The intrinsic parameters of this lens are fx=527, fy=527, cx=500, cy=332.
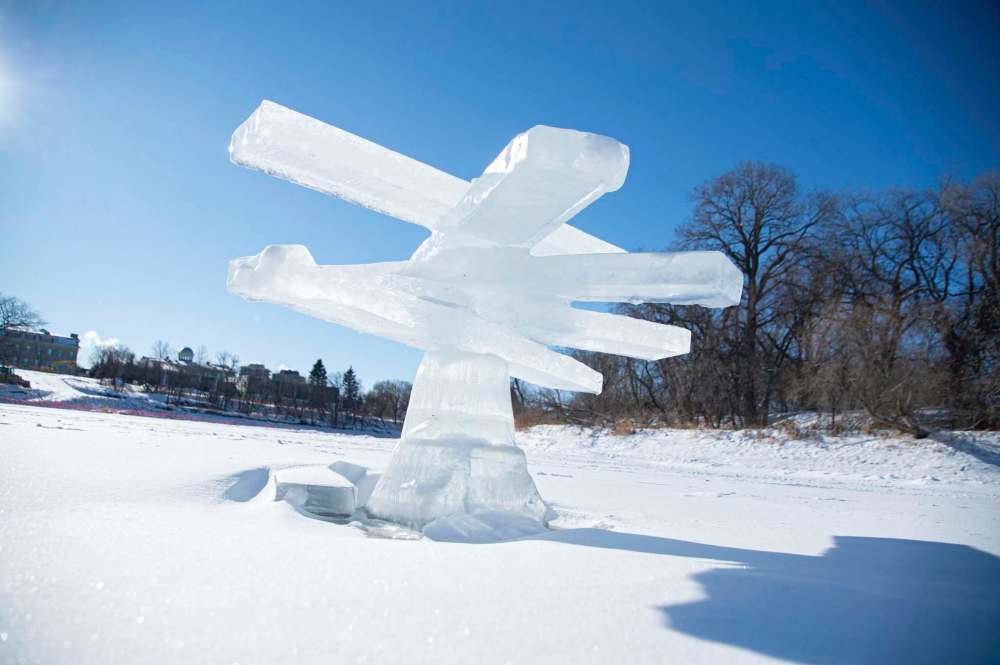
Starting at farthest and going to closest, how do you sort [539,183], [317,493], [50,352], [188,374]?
[50,352] < [188,374] < [317,493] < [539,183]

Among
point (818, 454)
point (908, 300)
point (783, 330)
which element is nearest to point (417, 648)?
point (818, 454)

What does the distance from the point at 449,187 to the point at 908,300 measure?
1625 centimetres

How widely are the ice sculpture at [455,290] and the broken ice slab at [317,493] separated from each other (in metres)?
0.22

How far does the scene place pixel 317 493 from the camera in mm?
2734

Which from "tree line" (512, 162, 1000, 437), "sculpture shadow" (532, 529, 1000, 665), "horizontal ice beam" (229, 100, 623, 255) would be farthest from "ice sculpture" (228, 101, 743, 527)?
"tree line" (512, 162, 1000, 437)

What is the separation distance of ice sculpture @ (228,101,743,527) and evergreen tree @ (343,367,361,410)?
55099 millimetres

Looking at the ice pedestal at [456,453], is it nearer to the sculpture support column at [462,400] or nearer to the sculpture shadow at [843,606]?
the sculpture support column at [462,400]

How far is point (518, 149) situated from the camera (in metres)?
1.97

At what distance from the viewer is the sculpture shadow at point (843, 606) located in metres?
1.11

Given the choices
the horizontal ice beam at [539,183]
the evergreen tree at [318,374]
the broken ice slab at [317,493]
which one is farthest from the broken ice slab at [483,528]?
the evergreen tree at [318,374]

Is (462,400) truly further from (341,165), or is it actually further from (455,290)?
(341,165)

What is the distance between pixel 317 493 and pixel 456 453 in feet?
2.51

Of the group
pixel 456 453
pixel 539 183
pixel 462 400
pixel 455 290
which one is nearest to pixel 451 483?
pixel 456 453

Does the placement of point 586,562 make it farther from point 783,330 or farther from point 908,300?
point 783,330
